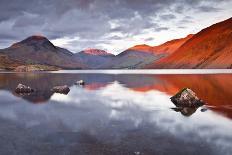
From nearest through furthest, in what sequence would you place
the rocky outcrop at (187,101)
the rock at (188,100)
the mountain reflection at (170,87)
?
the rocky outcrop at (187,101), the rock at (188,100), the mountain reflection at (170,87)

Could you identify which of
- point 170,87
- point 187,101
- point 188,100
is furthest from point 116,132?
point 170,87

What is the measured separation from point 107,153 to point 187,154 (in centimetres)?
412

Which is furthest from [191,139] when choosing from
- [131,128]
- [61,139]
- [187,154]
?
[61,139]

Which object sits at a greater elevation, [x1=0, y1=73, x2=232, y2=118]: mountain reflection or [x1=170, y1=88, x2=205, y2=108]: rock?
[x1=170, y1=88, x2=205, y2=108]: rock

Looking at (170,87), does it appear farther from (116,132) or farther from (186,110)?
(116,132)

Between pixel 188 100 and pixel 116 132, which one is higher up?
pixel 188 100

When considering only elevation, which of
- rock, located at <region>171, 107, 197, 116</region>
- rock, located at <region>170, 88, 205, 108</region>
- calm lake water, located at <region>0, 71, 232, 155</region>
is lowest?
rock, located at <region>171, 107, 197, 116</region>

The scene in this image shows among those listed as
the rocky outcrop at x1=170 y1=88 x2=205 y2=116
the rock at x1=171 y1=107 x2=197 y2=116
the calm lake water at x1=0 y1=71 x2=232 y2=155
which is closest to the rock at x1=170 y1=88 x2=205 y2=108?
the rocky outcrop at x1=170 y1=88 x2=205 y2=116

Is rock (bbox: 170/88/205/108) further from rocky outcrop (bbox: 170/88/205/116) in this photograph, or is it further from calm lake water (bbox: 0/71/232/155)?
calm lake water (bbox: 0/71/232/155)

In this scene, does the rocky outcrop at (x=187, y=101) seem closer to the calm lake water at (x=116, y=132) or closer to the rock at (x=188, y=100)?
the rock at (x=188, y=100)

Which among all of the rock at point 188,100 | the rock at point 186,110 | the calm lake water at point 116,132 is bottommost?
the rock at point 186,110

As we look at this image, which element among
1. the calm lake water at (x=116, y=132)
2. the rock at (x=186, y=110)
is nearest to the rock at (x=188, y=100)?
the rock at (x=186, y=110)

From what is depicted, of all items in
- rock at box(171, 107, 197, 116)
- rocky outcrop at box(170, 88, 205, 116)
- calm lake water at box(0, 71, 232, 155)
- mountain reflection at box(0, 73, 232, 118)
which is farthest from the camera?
mountain reflection at box(0, 73, 232, 118)

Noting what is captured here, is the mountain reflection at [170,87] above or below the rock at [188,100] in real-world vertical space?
below
